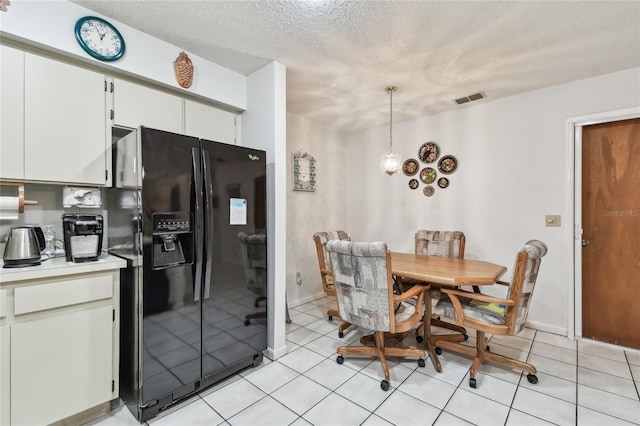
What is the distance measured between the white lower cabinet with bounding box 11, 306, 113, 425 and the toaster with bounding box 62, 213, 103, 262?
332 millimetres

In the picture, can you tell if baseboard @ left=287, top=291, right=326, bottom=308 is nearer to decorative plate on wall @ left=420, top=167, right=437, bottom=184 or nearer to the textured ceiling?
decorative plate on wall @ left=420, top=167, right=437, bottom=184

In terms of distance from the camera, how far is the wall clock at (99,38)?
1802 mm

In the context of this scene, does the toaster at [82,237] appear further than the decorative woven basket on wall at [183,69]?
No

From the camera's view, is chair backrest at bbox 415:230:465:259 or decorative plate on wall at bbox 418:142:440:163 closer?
chair backrest at bbox 415:230:465:259

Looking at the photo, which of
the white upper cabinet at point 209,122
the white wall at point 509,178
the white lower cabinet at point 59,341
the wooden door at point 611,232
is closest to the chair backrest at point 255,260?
the white lower cabinet at point 59,341

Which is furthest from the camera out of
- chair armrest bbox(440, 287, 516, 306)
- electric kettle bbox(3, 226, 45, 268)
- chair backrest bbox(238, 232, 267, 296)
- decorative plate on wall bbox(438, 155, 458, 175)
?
decorative plate on wall bbox(438, 155, 458, 175)

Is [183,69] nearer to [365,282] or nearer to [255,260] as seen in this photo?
[255,260]

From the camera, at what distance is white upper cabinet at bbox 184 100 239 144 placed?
2.39m

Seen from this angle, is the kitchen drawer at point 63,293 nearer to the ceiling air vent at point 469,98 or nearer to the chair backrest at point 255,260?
the chair backrest at point 255,260

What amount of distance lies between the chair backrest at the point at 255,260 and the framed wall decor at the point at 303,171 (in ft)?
5.14

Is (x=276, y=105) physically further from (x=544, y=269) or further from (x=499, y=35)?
(x=544, y=269)

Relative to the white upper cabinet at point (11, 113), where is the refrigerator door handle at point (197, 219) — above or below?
below

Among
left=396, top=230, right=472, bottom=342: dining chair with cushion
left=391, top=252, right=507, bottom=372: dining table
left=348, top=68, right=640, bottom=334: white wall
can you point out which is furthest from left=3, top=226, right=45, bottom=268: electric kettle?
left=348, top=68, right=640, bottom=334: white wall

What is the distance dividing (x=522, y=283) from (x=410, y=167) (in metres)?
2.27
